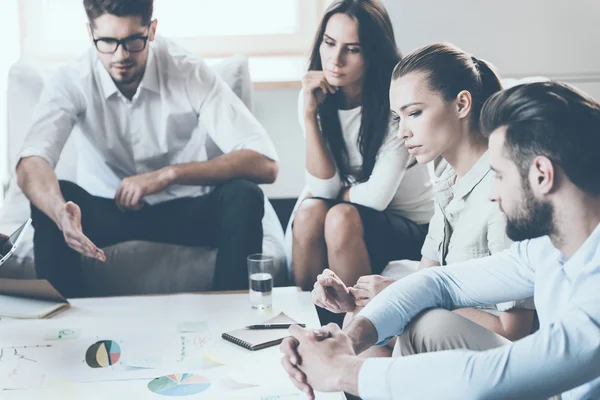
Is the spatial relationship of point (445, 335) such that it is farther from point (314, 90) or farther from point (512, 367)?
point (314, 90)

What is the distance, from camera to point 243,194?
2.03 meters

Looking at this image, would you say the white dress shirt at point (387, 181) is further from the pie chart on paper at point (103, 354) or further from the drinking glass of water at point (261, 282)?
the pie chart on paper at point (103, 354)

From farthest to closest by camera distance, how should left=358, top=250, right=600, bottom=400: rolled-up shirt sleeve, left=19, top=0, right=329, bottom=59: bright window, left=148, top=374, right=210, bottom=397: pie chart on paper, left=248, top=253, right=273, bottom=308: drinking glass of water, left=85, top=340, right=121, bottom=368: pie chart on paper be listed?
left=19, top=0, right=329, bottom=59: bright window, left=248, top=253, right=273, bottom=308: drinking glass of water, left=85, top=340, right=121, bottom=368: pie chart on paper, left=148, top=374, right=210, bottom=397: pie chart on paper, left=358, top=250, right=600, bottom=400: rolled-up shirt sleeve

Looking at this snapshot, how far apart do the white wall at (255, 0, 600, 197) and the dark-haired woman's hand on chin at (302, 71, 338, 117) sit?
24 cm

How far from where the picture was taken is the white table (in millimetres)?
1229

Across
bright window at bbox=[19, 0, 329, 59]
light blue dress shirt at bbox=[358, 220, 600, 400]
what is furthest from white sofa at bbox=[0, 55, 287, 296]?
light blue dress shirt at bbox=[358, 220, 600, 400]

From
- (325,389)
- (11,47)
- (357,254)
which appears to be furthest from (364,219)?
(11,47)

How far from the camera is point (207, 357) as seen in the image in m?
1.36

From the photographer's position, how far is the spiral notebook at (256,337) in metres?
1.41

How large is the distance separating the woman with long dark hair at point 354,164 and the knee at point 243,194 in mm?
120

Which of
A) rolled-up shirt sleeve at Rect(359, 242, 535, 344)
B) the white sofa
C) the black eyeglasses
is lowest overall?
the white sofa

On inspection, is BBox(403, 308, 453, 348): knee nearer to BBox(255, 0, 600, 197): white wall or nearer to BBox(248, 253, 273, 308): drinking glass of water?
BBox(248, 253, 273, 308): drinking glass of water

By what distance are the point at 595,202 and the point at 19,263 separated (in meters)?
1.57

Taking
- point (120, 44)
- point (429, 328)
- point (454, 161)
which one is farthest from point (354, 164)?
point (429, 328)
